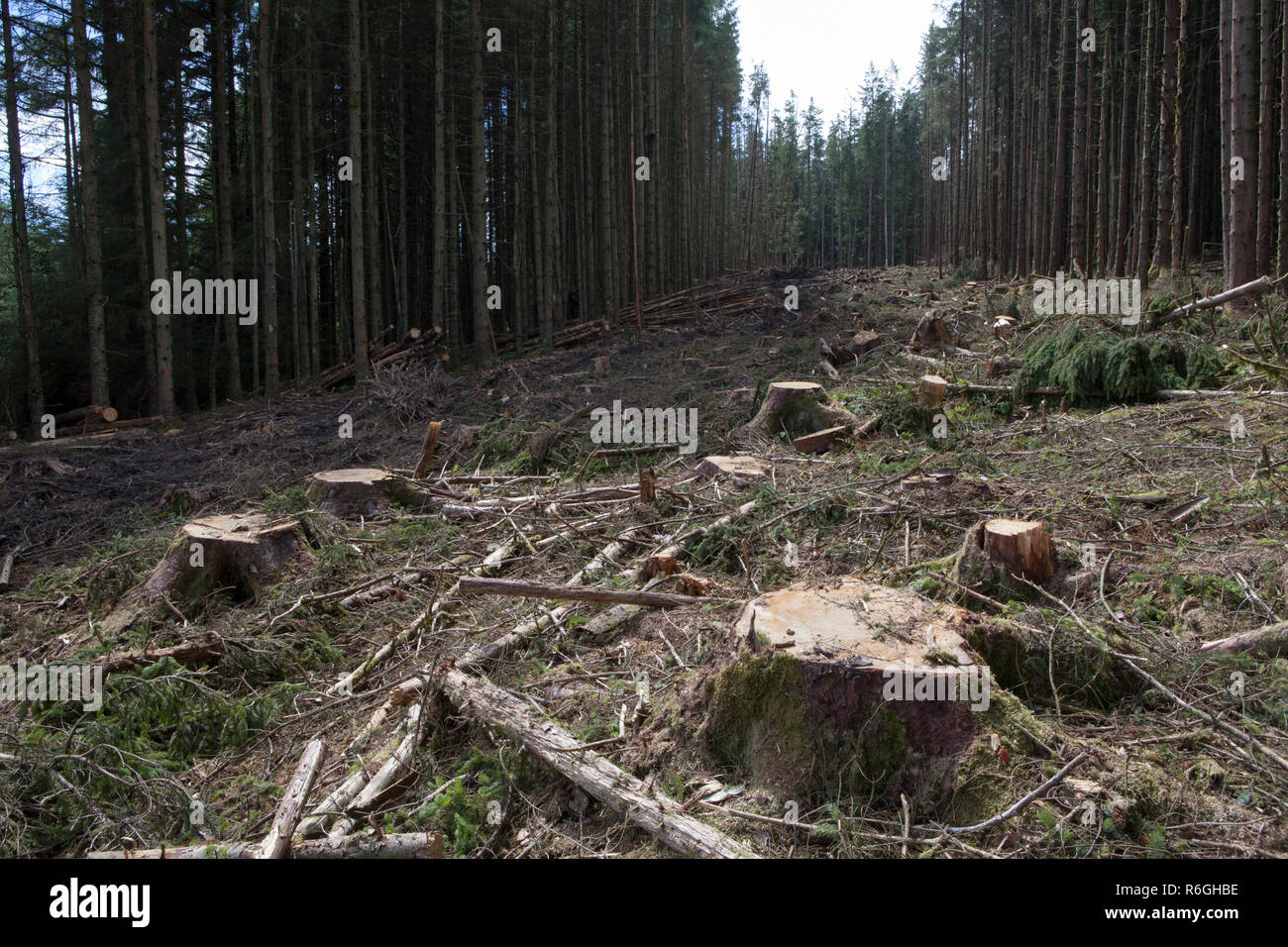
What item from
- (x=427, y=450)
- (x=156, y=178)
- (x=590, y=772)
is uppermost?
(x=156, y=178)

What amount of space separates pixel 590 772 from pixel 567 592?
137 centimetres

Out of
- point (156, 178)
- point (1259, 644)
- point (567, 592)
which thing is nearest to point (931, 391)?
point (1259, 644)

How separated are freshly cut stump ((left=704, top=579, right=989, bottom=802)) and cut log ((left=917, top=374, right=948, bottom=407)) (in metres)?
5.75

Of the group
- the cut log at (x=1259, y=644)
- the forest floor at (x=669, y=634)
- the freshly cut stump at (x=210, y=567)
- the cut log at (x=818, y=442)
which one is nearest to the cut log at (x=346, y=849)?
the forest floor at (x=669, y=634)

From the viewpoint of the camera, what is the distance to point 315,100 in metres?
20.4

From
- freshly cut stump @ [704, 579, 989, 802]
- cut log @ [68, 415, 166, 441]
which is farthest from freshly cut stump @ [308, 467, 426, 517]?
cut log @ [68, 415, 166, 441]

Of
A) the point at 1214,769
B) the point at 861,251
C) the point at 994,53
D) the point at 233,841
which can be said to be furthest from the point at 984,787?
the point at 861,251

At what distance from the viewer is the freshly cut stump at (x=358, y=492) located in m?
7.39

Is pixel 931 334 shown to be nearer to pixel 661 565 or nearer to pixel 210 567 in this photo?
pixel 661 565

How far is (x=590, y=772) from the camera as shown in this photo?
3.22m

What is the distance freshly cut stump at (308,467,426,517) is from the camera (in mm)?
7387

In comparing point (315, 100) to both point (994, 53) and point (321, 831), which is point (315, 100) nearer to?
point (321, 831)

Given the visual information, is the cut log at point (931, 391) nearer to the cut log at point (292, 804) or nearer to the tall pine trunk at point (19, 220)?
the cut log at point (292, 804)

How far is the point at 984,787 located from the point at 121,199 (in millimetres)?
21858
